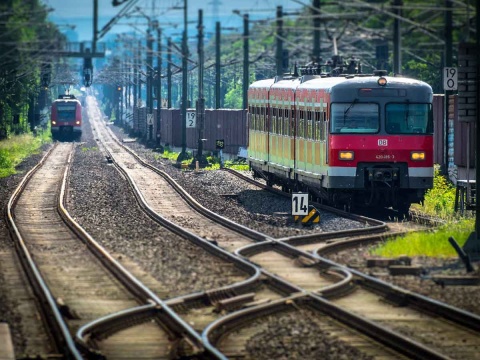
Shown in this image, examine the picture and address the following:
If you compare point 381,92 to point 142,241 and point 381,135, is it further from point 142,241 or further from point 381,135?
point 142,241

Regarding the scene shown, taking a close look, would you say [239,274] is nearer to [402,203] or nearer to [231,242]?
[231,242]

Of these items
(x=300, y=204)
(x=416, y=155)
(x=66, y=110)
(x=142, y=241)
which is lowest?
(x=142, y=241)

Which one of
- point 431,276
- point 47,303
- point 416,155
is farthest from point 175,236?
point 47,303

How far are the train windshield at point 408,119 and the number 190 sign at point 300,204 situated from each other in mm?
3051

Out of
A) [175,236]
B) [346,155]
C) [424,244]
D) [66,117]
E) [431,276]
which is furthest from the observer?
[66,117]

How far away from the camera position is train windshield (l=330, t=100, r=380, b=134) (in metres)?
25.0

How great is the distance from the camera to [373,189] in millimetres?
25297

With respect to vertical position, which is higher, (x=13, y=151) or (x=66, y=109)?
(x=66, y=109)

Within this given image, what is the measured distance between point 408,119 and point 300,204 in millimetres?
3677

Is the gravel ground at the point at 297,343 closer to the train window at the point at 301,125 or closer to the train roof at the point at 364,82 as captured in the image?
the train roof at the point at 364,82

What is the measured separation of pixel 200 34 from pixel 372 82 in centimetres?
2493

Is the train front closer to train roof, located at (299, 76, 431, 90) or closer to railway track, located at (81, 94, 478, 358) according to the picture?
train roof, located at (299, 76, 431, 90)

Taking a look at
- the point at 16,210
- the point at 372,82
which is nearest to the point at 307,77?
the point at 372,82

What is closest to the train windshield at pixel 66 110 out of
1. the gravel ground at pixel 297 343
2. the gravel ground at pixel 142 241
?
the gravel ground at pixel 142 241
